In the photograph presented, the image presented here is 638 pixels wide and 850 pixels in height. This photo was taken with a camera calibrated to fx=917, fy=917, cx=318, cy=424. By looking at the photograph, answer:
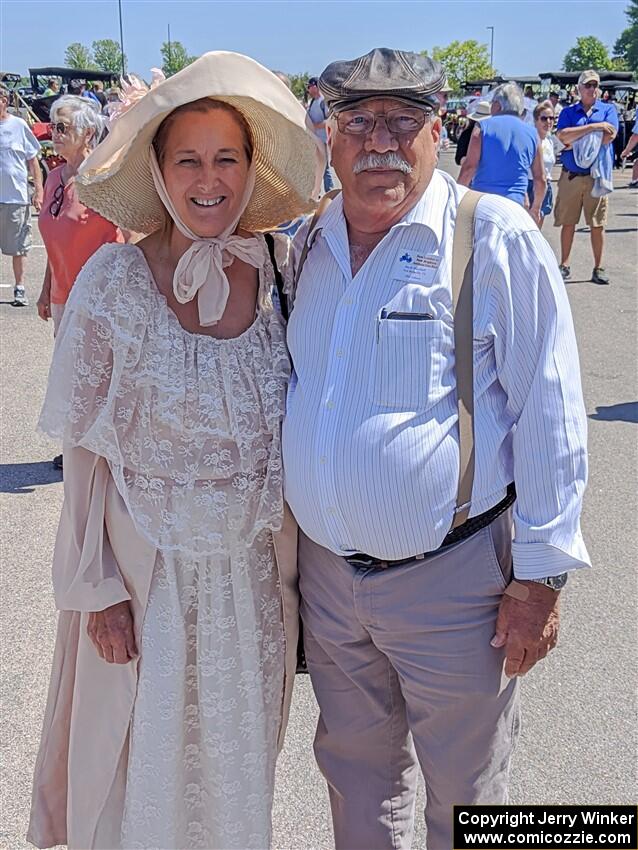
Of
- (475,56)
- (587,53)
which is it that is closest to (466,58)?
(475,56)

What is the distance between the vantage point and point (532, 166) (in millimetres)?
8234

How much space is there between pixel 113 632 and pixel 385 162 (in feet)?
4.20

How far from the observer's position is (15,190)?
8.29 m

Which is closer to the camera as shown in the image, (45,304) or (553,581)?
Answer: (553,581)

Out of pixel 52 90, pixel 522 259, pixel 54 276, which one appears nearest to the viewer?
pixel 522 259

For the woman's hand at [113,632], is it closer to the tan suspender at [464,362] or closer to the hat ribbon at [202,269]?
the hat ribbon at [202,269]

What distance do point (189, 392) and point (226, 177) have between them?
532 mm

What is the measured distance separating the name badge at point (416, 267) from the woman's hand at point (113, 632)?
3.36ft

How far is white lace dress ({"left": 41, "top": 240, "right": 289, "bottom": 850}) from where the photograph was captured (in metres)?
2.12

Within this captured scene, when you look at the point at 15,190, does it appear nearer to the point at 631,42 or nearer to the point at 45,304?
the point at 45,304

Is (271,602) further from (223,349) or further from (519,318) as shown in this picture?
(519,318)

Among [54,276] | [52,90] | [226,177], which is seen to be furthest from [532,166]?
[52,90]

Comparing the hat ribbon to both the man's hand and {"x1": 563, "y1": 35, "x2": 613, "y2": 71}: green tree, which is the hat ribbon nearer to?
the man's hand

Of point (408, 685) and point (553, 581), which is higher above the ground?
point (553, 581)
